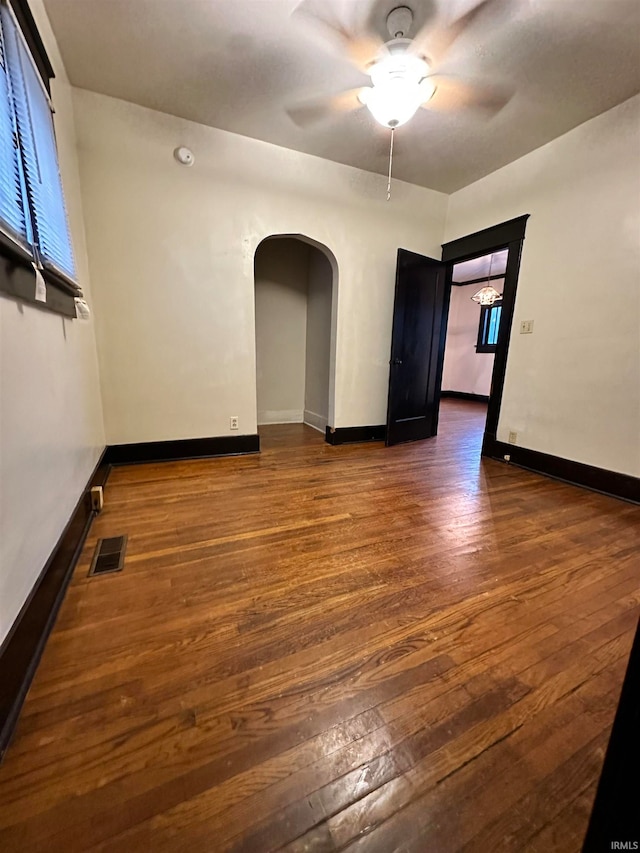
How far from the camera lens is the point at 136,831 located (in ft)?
2.42

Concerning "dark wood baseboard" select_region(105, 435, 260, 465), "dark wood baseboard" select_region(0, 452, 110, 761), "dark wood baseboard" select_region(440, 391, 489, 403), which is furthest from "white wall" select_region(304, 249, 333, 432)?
"dark wood baseboard" select_region(440, 391, 489, 403)

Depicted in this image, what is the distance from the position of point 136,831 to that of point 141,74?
3.66m

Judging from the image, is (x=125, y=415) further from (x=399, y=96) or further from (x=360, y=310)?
(x=399, y=96)

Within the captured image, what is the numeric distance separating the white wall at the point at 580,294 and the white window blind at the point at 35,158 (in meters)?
3.53

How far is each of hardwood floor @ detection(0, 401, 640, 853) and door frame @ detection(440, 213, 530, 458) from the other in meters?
1.50

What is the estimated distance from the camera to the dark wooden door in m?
3.65

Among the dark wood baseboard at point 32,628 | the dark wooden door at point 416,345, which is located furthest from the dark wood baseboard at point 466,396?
the dark wood baseboard at point 32,628

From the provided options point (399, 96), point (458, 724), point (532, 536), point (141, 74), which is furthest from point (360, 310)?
point (458, 724)

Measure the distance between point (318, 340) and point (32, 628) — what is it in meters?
3.84

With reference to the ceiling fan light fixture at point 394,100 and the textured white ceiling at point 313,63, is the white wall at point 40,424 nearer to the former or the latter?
the textured white ceiling at point 313,63

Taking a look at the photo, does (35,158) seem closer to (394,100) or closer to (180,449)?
(394,100)

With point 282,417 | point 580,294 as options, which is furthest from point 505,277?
point 282,417

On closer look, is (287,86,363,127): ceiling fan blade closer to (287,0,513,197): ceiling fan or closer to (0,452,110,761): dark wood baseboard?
(287,0,513,197): ceiling fan

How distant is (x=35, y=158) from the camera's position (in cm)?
144
